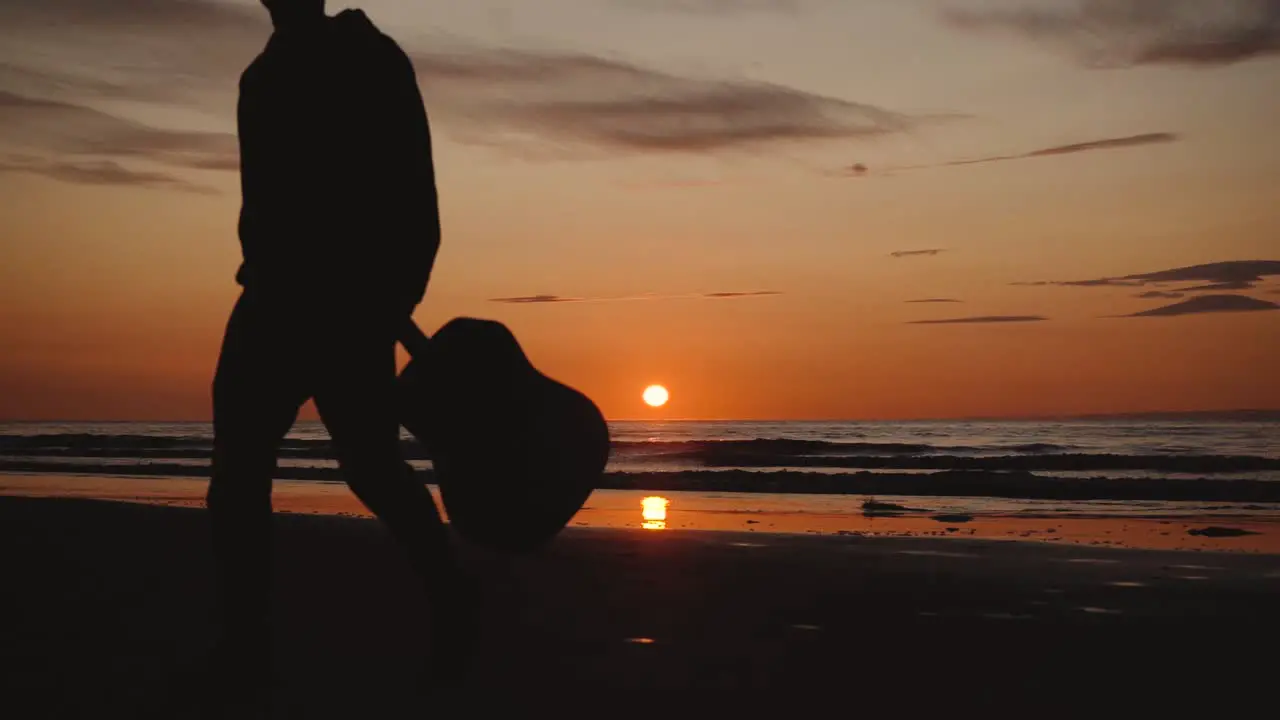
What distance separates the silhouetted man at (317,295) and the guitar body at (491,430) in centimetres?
13

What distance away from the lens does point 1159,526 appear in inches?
467

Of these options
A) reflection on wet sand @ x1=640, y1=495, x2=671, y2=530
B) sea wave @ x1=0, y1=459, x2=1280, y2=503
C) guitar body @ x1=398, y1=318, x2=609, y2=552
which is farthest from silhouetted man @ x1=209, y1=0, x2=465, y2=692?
sea wave @ x1=0, y1=459, x2=1280, y2=503

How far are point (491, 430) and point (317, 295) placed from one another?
1.90ft

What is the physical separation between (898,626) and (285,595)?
2.48 meters

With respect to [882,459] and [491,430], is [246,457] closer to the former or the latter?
[491,430]

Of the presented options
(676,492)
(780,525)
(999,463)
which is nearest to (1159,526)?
(780,525)

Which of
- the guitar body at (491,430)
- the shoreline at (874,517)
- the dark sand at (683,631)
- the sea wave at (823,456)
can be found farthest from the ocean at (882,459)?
the guitar body at (491,430)

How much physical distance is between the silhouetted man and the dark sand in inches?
16.4

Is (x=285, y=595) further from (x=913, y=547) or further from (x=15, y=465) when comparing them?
(x=15, y=465)

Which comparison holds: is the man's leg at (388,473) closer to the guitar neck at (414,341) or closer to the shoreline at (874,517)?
the guitar neck at (414,341)

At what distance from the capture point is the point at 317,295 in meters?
3.05

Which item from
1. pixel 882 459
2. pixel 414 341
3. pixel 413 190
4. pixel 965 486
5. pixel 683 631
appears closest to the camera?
pixel 413 190

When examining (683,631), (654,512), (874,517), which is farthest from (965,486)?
(683,631)

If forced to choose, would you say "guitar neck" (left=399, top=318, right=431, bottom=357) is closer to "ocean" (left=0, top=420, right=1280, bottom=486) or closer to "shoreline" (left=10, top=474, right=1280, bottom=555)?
"shoreline" (left=10, top=474, right=1280, bottom=555)
